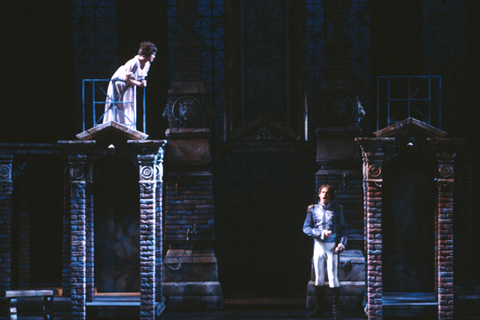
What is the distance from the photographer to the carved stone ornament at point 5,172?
1011 centimetres

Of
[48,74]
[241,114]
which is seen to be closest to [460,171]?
[241,114]

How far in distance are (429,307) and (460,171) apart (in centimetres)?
221

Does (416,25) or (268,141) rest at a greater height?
Result: (416,25)

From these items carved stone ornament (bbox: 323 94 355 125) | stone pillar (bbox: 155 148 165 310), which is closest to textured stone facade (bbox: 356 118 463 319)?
carved stone ornament (bbox: 323 94 355 125)

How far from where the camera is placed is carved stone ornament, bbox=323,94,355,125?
35.0 feet

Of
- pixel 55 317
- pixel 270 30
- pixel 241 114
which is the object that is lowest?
pixel 55 317

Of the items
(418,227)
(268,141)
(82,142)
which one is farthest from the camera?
(268,141)

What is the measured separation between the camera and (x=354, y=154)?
10672 mm

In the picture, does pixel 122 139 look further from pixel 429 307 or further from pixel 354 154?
pixel 429 307

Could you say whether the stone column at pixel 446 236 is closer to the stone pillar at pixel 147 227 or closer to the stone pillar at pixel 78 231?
the stone pillar at pixel 147 227

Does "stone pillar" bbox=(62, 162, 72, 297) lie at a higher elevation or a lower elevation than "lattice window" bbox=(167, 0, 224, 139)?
lower

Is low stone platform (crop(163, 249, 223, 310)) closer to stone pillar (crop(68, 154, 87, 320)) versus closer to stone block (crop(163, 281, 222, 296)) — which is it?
stone block (crop(163, 281, 222, 296))

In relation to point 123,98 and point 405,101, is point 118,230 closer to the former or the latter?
point 123,98

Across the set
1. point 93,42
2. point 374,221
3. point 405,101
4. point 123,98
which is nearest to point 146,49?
point 123,98
